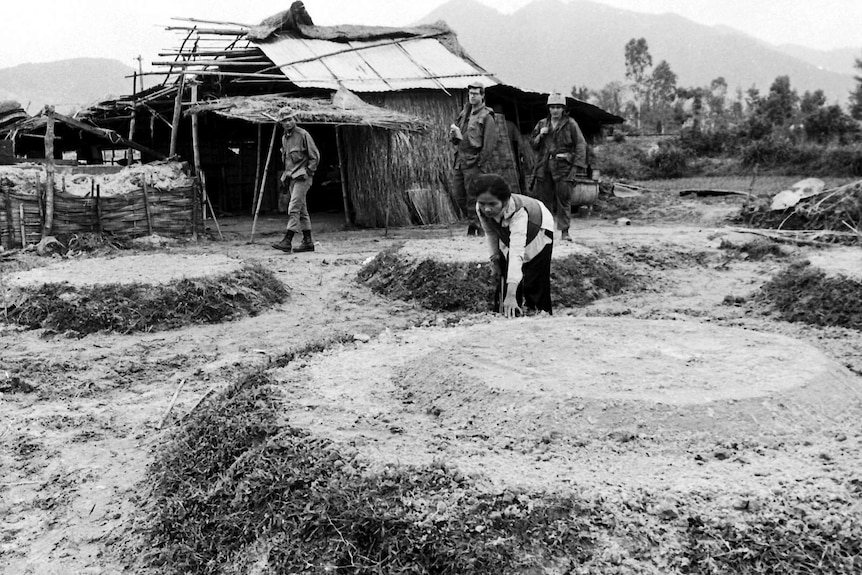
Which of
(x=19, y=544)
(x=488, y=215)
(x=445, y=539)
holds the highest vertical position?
(x=488, y=215)

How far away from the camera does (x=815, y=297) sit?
19.3 feet

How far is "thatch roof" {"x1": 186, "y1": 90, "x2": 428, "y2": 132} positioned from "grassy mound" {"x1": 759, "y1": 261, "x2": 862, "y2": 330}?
583 cm

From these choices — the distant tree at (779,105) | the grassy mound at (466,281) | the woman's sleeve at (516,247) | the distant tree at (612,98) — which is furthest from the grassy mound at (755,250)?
the distant tree at (612,98)

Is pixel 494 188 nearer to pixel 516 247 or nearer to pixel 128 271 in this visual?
pixel 516 247

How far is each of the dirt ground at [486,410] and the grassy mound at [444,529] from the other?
0.33 feet

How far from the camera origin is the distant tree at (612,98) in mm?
45688

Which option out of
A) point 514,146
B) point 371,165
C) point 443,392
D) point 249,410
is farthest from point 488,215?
point 514,146

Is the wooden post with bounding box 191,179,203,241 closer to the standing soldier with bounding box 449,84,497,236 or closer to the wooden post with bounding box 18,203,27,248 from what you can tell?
the wooden post with bounding box 18,203,27,248

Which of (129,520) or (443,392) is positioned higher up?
(443,392)

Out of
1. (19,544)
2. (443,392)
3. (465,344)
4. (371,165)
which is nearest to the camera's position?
(19,544)

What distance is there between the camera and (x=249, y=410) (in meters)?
2.96

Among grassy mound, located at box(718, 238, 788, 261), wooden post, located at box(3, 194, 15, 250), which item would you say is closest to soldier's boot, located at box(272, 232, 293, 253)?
wooden post, located at box(3, 194, 15, 250)

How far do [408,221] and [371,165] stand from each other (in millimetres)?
979

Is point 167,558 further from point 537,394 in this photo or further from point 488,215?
point 488,215
